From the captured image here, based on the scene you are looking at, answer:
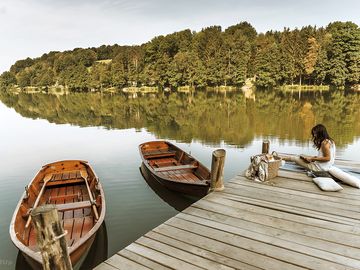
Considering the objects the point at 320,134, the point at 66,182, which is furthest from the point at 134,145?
the point at 320,134

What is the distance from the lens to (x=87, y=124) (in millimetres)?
30172

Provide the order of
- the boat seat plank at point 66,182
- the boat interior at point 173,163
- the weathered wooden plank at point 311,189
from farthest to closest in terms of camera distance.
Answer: the boat interior at point 173,163 < the boat seat plank at point 66,182 < the weathered wooden plank at point 311,189

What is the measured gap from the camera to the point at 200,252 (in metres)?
5.02

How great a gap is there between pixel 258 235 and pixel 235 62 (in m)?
74.0

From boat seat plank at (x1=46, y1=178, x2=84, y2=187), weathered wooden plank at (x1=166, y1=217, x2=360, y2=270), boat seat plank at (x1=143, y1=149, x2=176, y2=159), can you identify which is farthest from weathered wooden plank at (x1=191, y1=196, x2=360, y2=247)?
boat seat plank at (x1=143, y1=149, x2=176, y2=159)

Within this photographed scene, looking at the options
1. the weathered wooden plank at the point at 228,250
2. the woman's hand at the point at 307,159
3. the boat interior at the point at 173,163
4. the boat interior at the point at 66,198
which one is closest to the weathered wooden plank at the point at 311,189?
the woman's hand at the point at 307,159

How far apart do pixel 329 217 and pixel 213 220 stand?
2.36m

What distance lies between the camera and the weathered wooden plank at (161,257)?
4.67 metres

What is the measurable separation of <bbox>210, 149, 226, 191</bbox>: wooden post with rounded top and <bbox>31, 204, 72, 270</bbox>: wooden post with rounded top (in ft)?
14.0

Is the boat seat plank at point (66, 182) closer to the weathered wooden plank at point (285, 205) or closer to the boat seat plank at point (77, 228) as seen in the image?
the boat seat plank at point (77, 228)

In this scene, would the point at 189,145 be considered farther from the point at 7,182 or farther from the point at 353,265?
the point at 353,265

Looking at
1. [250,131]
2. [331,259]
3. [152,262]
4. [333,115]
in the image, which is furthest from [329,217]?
[333,115]

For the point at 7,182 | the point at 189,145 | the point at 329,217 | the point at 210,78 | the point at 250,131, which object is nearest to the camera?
the point at 329,217

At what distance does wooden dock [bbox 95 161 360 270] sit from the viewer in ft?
15.6
